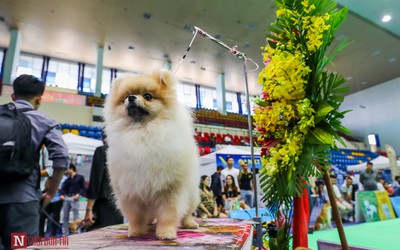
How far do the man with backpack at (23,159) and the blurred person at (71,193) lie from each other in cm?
434

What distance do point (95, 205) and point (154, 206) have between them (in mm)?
1451

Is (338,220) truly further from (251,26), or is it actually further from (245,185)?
(251,26)

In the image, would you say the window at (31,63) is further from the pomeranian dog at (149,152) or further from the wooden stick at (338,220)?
the wooden stick at (338,220)

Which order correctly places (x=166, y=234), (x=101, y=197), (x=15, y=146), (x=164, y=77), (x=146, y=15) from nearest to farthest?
1. (x=166, y=234)
2. (x=164, y=77)
3. (x=15, y=146)
4. (x=101, y=197)
5. (x=146, y=15)

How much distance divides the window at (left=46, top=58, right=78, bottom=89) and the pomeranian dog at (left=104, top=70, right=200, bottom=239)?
14.2 m

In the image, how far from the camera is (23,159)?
1.41 metres

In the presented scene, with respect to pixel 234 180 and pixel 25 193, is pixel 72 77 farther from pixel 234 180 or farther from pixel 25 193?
pixel 25 193

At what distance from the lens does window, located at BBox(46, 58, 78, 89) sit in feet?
44.2

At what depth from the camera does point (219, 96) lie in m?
14.0

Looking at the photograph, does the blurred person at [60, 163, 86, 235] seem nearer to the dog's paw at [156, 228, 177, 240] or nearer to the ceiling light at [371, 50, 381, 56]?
the dog's paw at [156, 228, 177, 240]

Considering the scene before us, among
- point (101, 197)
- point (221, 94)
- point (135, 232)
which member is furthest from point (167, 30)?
point (135, 232)

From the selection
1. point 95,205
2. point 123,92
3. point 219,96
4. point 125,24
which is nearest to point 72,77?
point 125,24

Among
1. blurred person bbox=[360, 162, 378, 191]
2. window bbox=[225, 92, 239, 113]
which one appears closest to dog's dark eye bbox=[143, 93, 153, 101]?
blurred person bbox=[360, 162, 378, 191]

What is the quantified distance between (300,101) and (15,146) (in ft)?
5.08
